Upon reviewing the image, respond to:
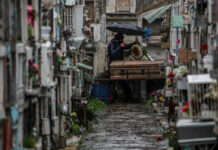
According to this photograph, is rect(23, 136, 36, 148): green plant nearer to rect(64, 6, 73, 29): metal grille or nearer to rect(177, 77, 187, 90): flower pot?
rect(177, 77, 187, 90): flower pot

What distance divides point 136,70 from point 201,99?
30.7 meters

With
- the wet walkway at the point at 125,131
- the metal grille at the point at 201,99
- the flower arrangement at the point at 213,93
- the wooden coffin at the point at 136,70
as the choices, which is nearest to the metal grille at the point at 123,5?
the wooden coffin at the point at 136,70

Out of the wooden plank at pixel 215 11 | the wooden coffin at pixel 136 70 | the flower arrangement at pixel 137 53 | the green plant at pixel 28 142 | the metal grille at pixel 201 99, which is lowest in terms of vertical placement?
the wooden coffin at pixel 136 70

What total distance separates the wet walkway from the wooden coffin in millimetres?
2393

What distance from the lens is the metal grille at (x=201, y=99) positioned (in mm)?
26562

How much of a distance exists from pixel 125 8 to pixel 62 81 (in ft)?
117

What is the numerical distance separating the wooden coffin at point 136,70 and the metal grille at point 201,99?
2922cm

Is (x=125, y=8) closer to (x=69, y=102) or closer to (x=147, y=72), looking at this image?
(x=147, y=72)

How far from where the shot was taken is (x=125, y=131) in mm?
46375

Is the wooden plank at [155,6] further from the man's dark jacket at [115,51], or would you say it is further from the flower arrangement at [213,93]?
the flower arrangement at [213,93]

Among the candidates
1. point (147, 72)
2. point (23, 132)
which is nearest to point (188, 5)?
point (23, 132)

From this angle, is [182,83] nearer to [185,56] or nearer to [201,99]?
[185,56]

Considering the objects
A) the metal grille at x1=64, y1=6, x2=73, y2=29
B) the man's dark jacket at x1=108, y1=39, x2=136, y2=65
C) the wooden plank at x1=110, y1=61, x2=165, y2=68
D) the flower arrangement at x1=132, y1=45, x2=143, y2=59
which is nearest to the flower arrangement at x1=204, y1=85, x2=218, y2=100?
the metal grille at x1=64, y1=6, x2=73, y2=29

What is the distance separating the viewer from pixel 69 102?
42656 millimetres
